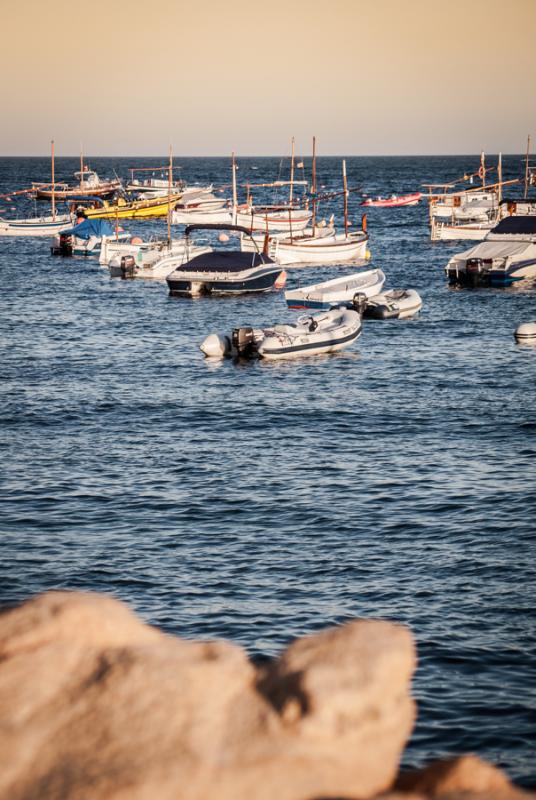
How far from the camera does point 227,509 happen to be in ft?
78.2

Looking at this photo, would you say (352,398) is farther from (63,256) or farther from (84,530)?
(63,256)

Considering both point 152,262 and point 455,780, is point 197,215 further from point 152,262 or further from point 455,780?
point 455,780

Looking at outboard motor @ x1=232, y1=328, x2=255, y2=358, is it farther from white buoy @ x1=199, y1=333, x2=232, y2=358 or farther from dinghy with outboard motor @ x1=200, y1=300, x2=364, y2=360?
white buoy @ x1=199, y1=333, x2=232, y2=358

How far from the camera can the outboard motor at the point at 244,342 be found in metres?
41.8

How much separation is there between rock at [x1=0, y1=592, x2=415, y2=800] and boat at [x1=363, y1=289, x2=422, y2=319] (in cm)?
4570

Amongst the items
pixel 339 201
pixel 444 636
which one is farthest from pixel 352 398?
pixel 339 201

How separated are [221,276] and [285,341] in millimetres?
19326

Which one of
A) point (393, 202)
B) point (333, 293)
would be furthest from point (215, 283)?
point (393, 202)

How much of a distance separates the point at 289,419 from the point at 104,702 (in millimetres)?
26109

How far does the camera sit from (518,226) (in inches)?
2729

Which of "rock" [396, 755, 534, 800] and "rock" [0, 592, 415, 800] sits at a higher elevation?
"rock" [0, 592, 415, 800]

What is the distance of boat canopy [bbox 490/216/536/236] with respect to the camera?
6869 centimetres

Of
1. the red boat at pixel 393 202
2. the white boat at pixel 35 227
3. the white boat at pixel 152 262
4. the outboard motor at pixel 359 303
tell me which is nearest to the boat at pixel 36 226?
the white boat at pixel 35 227

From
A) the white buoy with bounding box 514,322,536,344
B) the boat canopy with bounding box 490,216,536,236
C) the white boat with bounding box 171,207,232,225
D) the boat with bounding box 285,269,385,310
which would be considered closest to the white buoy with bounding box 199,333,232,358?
the boat with bounding box 285,269,385,310
